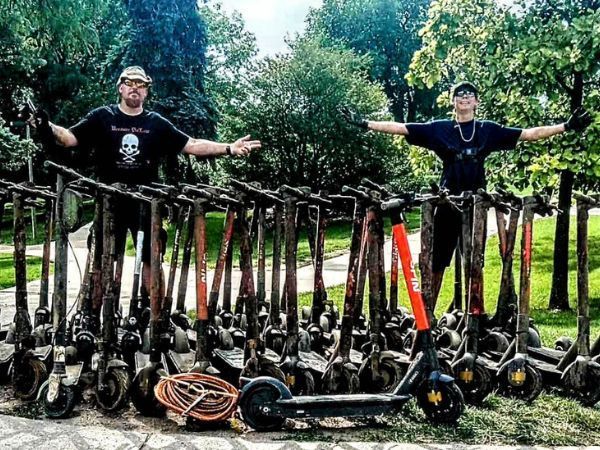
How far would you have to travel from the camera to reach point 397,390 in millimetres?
4246

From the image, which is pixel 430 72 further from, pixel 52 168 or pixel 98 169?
pixel 52 168

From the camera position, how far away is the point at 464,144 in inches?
224

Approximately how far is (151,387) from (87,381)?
56cm

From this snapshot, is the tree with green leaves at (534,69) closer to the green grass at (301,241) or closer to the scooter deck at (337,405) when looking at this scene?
the scooter deck at (337,405)

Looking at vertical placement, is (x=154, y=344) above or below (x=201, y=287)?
below

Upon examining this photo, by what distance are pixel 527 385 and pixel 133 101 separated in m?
3.46

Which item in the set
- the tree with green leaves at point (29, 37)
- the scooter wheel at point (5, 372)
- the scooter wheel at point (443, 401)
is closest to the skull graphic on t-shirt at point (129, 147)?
the scooter wheel at point (5, 372)

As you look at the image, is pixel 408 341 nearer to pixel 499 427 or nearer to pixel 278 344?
pixel 278 344

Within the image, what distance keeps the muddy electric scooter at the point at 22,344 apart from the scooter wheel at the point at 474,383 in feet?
Result: 8.87

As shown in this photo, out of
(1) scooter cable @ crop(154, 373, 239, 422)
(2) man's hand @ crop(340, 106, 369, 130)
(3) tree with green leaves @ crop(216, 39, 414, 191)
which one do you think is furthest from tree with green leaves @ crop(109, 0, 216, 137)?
(1) scooter cable @ crop(154, 373, 239, 422)

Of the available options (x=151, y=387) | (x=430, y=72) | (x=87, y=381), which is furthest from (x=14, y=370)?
(x=430, y=72)

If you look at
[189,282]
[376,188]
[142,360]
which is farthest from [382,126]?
[189,282]

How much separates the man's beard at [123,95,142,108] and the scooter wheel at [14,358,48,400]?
200 centimetres

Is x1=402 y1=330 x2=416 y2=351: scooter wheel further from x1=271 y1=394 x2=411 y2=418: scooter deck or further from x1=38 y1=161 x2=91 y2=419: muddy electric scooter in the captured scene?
x1=38 y1=161 x2=91 y2=419: muddy electric scooter
